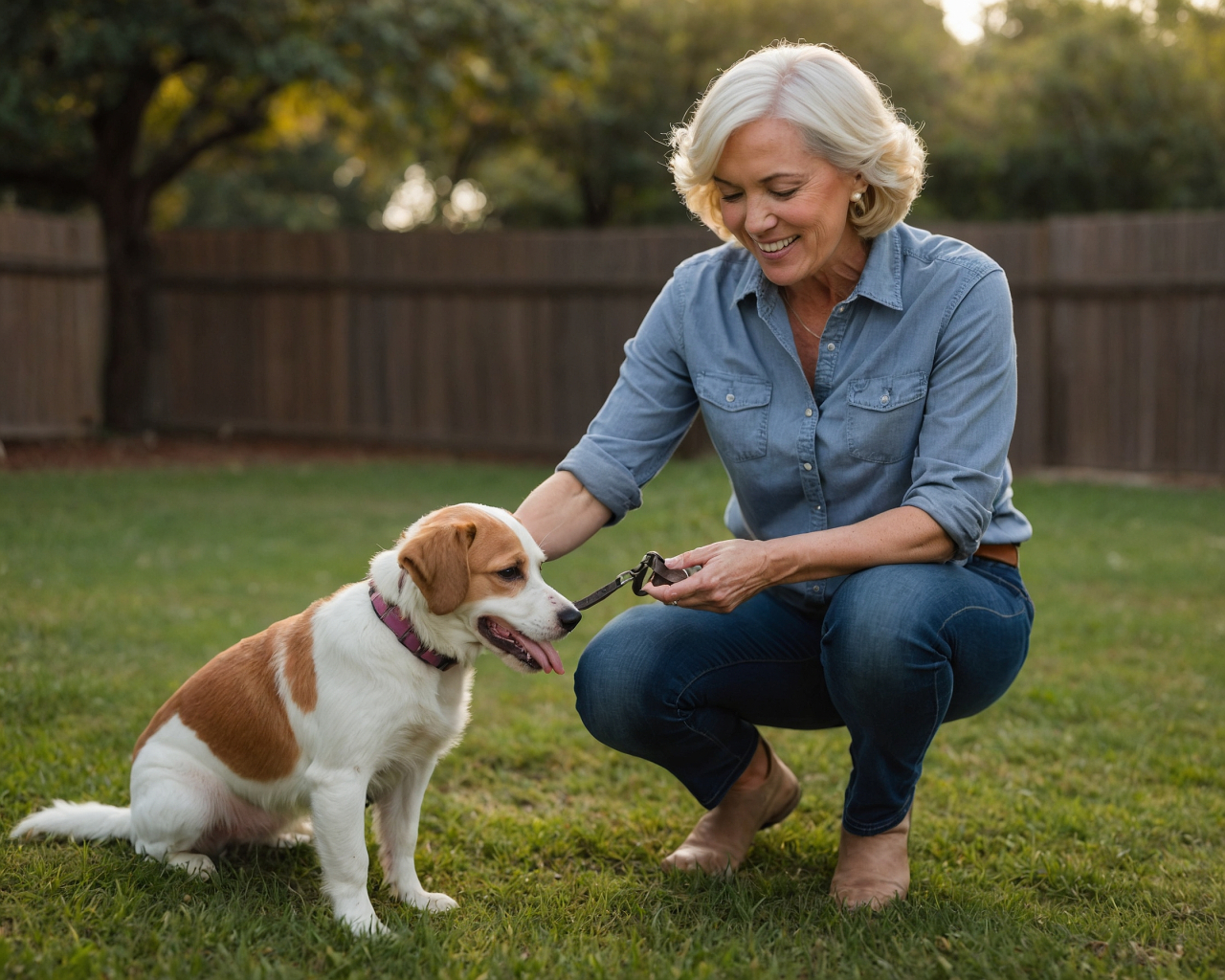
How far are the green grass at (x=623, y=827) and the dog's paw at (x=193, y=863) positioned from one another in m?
0.06

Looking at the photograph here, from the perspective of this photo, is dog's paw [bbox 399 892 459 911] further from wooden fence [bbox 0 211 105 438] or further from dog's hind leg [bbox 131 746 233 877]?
wooden fence [bbox 0 211 105 438]

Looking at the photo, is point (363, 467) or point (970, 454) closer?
point (970, 454)

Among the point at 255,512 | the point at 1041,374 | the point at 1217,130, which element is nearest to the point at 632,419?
the point at 255,512

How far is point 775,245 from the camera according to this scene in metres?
2.97

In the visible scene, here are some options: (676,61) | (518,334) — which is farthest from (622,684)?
(676,61)

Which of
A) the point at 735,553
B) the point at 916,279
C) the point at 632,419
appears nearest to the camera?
the point at 735,553

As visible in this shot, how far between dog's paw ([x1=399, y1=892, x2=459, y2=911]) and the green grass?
52 millimetres

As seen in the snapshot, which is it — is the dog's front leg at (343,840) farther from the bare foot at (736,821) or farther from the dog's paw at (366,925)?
the bare foot at (736,821)

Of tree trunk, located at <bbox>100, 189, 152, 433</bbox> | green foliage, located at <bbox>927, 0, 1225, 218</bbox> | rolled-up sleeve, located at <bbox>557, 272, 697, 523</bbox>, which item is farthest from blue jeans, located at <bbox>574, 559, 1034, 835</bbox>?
green foliage, located at <bbox>927, 0, 1225, 218</bbox>

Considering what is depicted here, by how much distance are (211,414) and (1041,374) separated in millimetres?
8858

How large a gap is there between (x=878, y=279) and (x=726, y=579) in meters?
0.87

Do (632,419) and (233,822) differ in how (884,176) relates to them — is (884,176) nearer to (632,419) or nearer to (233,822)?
(632,419)

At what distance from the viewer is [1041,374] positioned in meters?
10.8

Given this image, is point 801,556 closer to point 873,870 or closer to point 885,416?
point 885,416
